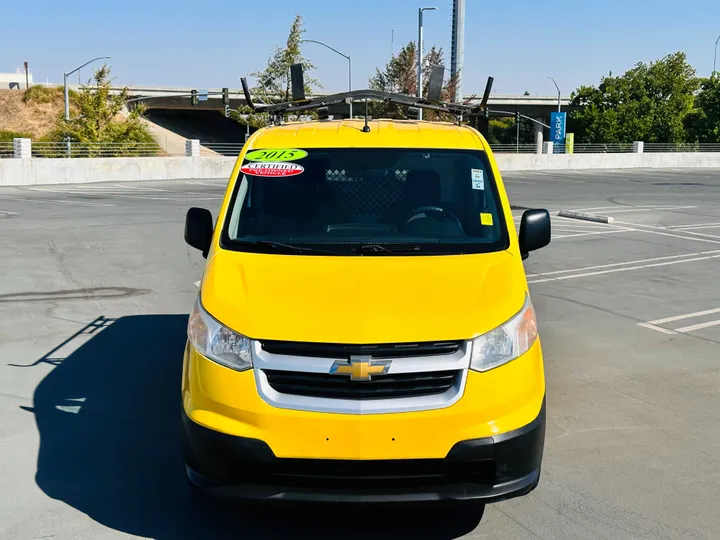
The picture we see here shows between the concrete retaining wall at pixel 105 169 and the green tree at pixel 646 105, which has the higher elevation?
the green tree at pixel 646 105

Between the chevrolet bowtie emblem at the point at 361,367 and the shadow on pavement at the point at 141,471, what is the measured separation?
0.58 m

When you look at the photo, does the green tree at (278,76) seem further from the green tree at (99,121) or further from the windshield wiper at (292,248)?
the windshield wiper at (292,248)

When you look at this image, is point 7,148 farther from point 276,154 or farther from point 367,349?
point 367,349

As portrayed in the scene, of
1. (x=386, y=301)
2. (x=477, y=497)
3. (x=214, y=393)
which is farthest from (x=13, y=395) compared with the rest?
(x=477, y=497)

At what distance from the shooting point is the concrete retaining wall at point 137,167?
3247 cm

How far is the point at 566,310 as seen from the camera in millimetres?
9188

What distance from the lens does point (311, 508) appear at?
3684mm

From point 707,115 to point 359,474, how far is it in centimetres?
7249

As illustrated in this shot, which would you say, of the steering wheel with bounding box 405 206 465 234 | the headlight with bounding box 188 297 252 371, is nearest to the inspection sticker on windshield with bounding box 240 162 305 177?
the steering wheel with bounding box 405 206 465 234

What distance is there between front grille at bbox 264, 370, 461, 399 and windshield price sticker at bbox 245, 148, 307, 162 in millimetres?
1905

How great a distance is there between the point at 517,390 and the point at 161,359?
4.07m

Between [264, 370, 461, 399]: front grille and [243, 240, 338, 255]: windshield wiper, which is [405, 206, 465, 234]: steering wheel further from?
[264, 370, 461, 399]: front grille

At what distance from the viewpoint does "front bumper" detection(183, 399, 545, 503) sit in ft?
11.8

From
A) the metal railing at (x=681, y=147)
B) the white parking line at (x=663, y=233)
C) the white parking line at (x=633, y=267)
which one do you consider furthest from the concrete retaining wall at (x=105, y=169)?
the metal railing at (x=681, y=147)
